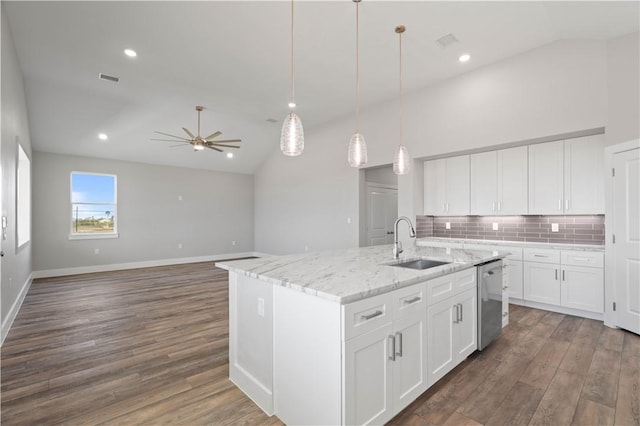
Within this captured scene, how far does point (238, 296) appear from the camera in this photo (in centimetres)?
225

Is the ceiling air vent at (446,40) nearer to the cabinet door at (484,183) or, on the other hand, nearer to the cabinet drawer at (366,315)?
the cabinet door at (484,183)

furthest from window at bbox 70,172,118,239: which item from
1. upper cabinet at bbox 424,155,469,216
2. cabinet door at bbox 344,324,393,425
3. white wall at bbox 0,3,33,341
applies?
cabinet door at bbox 344,324,393,425

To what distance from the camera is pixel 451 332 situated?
2.32 m

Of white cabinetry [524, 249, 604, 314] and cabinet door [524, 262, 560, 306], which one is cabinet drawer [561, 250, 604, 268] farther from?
cabinet door [524, 262, 560, 306]

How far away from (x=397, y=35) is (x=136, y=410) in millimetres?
4337

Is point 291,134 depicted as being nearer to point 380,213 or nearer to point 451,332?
point 451,332

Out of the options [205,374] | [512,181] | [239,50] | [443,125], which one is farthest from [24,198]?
[512,181]

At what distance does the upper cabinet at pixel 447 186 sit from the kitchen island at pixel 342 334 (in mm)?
2844

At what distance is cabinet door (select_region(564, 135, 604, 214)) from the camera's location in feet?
12.4

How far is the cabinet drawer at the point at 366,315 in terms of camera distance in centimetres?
150

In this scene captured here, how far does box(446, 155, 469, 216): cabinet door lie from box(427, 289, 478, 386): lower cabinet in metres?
2.73

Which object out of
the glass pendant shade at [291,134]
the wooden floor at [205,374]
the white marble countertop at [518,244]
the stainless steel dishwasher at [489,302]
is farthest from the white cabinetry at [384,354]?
the white marble countertop at [518,244]

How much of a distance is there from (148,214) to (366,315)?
780 cm

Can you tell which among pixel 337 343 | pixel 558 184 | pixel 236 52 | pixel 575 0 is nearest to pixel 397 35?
pixel 575 0
